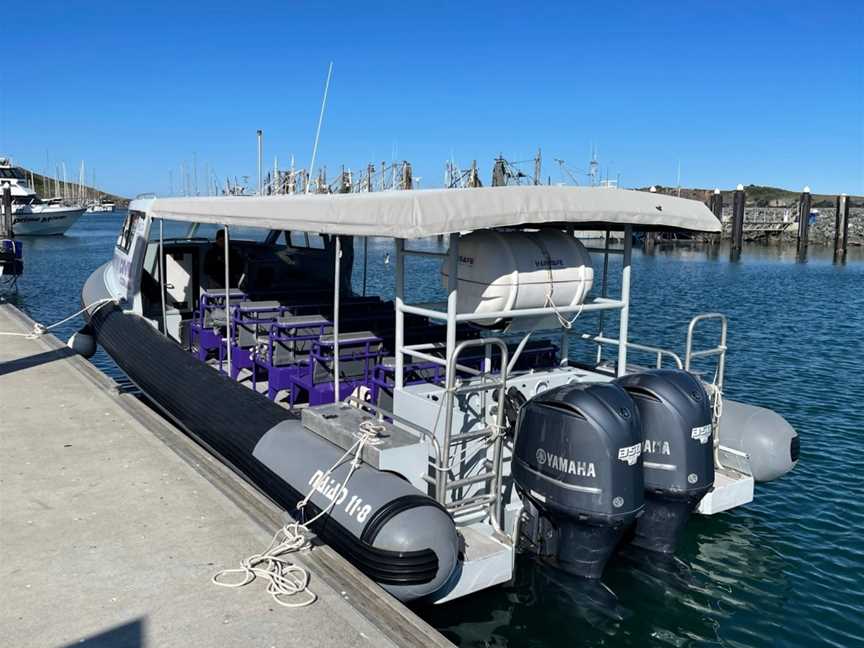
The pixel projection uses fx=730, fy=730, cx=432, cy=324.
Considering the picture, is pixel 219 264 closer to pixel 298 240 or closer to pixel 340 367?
pixel 298 240

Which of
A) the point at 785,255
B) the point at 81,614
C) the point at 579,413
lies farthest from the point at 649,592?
the point at 785,255

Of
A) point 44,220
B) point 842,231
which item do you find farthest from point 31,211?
point 842,231

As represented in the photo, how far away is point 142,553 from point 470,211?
123 inches

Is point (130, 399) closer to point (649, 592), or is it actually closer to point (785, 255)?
point (649, 592)

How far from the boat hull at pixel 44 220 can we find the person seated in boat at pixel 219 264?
2247 inches

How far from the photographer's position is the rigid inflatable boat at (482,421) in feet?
16.0

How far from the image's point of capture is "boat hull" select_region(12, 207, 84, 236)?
60188 millimetres

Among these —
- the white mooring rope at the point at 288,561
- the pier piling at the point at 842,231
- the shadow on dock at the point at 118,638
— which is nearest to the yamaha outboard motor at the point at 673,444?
the white mooring rope at the point at 288,561

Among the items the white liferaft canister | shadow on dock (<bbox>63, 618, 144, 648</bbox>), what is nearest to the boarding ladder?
the white liferaft canister

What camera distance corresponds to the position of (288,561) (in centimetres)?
462

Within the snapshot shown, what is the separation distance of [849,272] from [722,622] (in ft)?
135

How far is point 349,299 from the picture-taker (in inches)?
382

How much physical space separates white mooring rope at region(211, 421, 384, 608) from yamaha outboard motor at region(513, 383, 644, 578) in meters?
1.15

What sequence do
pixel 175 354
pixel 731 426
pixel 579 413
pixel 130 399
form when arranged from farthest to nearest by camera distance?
pixel 175 354, pixel 130 399, pixel 731 426, pixel 579 413
